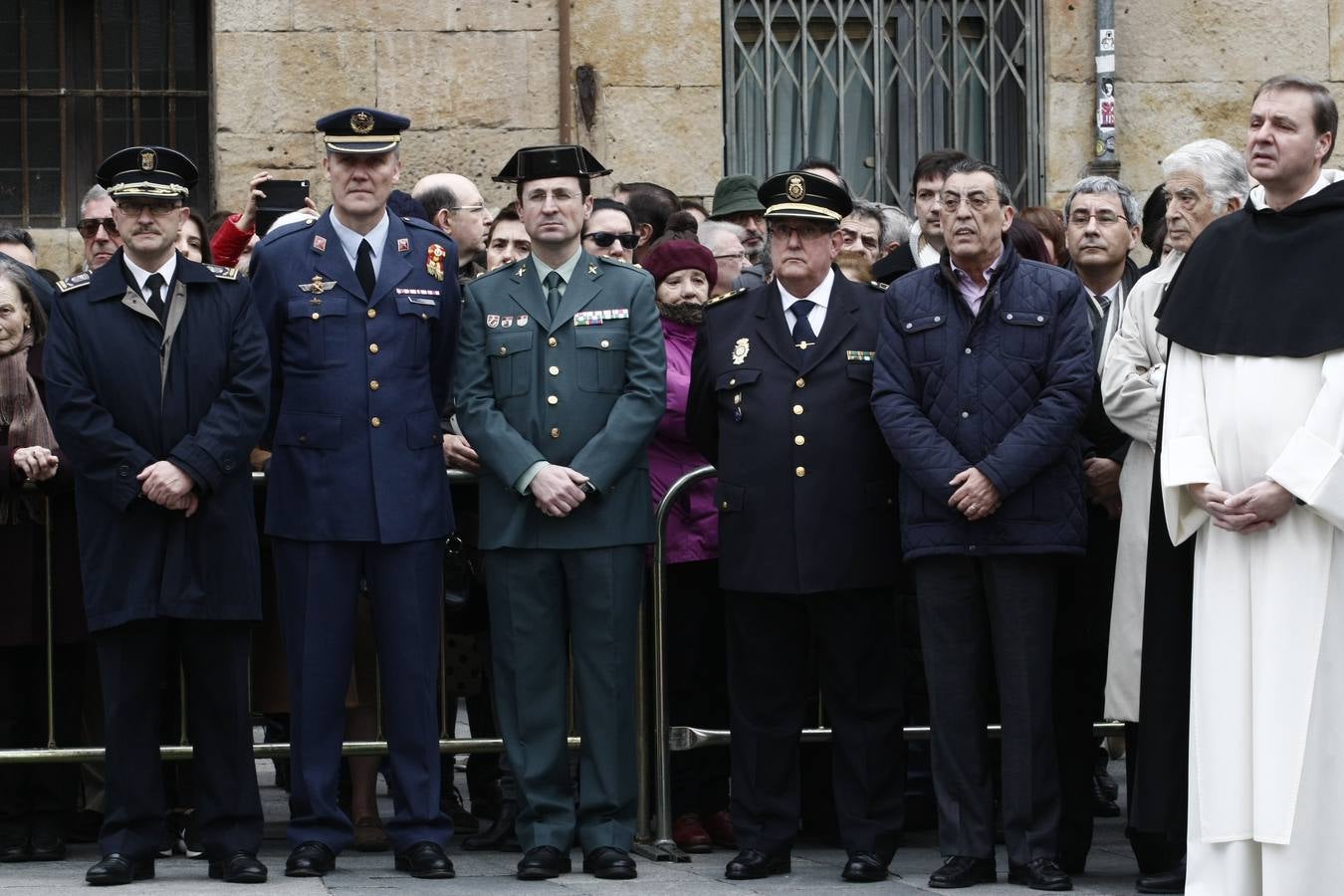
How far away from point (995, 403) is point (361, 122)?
206cm

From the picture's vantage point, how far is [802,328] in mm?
7098

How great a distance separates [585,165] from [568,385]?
2.31 feet

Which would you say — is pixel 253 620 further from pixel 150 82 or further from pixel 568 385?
pixel 150 82

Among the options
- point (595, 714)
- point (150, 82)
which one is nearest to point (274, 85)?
point (150, 82)

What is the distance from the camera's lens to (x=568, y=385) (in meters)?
6.99

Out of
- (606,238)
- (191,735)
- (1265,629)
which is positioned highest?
(606,238)

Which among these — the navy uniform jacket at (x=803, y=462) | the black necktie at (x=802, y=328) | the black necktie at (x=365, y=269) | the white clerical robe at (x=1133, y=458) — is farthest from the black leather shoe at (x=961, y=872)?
the black necktie at (x=365, y=269)

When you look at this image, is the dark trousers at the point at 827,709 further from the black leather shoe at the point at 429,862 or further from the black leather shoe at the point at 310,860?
the black leather shoe at the point at 310,860

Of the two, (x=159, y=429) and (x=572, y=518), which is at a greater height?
(x=159, y=429)

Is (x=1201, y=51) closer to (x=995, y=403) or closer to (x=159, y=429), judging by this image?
(x=995, y=403)

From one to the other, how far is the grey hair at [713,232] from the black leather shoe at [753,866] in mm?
2515

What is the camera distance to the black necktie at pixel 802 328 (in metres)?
7.05

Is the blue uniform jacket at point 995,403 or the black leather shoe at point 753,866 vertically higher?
the blue uniform jacket at point 995,403

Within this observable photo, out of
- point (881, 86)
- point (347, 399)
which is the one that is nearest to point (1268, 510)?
point (347, 399)
